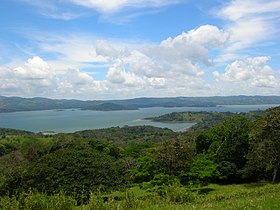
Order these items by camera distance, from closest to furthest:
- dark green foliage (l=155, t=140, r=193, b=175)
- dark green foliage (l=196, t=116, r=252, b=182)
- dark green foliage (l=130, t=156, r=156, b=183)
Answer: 1. dark green foliage (l=155, t=140, r=193, b=175)
2. dark green foliage (l=130, t=156, r=156, b=183)
3. dark green foliage (l=196, t=116, r=252, b=182)

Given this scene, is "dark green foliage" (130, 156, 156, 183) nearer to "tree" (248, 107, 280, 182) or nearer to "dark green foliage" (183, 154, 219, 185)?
"dark green foliage" (183, 154, 219, 185)

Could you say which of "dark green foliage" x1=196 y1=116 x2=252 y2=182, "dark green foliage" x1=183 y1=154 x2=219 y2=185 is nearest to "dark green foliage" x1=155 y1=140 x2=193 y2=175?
"dark green foliage" x1=183 y1=154 x2=219 y2=185

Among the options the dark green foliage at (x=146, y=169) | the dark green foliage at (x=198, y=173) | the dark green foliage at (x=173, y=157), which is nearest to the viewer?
the dark green foliage at (x=198, y=173)

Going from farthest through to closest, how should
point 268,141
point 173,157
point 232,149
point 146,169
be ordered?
1. point 232,149
2. point 146,169
3. point 173,157
4. point 268,141

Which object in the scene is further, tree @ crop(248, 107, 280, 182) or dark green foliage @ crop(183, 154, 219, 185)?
dark green foliage @ crop(183, 154, 219, 185)

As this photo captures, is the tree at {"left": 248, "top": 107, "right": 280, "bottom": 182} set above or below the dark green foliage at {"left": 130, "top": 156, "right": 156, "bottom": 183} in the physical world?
above

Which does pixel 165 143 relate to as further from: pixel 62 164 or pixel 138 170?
pixel 62 164

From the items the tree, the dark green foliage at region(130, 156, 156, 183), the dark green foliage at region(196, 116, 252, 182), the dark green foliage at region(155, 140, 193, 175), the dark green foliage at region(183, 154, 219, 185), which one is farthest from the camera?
the dark green foliage at region(196, 116, 252, 182)

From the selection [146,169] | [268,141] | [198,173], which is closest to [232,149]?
[268,141]

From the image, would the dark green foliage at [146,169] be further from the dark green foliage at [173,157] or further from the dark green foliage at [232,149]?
the dark green foliage at [232,149]

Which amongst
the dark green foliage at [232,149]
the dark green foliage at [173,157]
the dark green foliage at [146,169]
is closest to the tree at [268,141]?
the dark green foliage at [232,149]

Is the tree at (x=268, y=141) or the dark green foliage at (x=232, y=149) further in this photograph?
the dark green foliage at (x=232, y=149)

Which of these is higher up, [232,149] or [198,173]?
[232,149]

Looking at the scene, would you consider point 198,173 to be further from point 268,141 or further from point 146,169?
point 268,141
